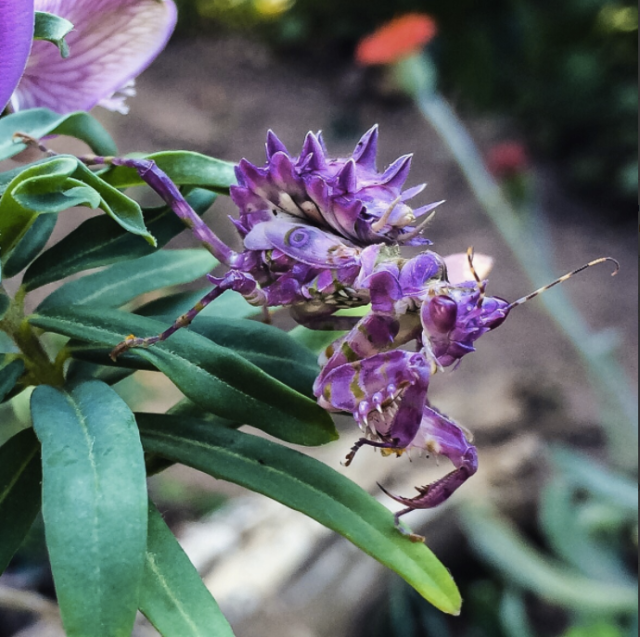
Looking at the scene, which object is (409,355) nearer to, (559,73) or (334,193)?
(334,193)

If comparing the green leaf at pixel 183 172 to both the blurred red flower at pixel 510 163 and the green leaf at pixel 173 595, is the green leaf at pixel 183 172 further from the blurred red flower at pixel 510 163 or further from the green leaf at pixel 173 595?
the blurred red flower at pixel 510 163

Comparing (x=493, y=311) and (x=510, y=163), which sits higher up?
(x=493, y=311)

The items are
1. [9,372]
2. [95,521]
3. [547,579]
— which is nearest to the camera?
[95,521]

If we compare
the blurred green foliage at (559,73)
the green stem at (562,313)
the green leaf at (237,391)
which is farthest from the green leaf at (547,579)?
the blurred green foliage at (559,73)

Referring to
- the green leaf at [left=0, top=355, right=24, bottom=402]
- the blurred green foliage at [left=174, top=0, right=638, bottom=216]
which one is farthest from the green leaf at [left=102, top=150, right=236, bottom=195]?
the blurred green foliage at [left=174, top=0, right=638, bottom=216]

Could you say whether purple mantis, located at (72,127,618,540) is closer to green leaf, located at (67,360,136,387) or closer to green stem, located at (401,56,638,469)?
green leaf, located at (67,360,136,387)

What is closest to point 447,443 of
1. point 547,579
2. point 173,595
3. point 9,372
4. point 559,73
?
point 173,595
